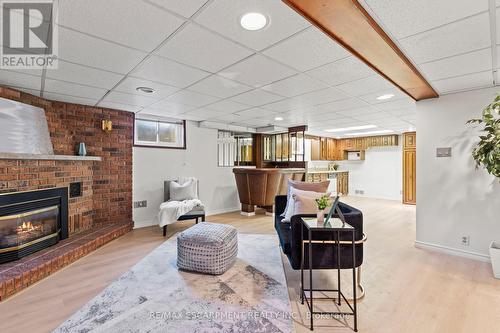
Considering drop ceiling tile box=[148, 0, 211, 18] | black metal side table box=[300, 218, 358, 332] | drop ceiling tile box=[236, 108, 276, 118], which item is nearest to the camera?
drop ceiling tile box=[148, 0, 211, 18]

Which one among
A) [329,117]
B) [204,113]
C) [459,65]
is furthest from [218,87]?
[329,117]

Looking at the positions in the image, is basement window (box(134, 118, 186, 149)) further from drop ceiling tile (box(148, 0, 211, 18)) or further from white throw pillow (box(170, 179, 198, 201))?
drop ceiling tile (box(148, 0, 211, 18))

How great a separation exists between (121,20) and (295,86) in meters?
1.95

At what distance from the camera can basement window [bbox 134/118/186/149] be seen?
4.85m

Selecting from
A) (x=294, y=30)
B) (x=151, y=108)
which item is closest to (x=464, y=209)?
(x=294, y=30)

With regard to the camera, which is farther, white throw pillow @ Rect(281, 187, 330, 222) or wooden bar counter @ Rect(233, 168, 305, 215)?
wooden bar counter @ Rect(233, 168, 305, 215)

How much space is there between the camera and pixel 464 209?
313cm

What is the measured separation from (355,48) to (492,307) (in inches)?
99.3

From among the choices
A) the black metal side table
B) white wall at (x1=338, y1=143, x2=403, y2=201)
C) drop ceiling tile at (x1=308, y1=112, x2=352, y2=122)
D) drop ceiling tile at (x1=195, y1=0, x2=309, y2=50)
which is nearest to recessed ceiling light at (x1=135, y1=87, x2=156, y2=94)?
drop ceiling tile at (x1=195, y1=0, x2=309, y2=50)

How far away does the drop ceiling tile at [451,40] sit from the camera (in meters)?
1.67

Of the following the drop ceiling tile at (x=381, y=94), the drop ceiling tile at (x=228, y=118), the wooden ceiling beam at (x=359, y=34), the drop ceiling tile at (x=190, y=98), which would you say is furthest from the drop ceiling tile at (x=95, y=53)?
the drop ceiling tile at (x=381, y=94)

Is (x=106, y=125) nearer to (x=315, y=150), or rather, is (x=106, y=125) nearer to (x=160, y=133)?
(x=160, y=133)

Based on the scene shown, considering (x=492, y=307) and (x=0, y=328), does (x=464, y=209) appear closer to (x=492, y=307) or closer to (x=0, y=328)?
(x=492, y=307)

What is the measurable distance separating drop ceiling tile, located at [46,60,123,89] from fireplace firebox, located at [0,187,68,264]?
1.46 meters
